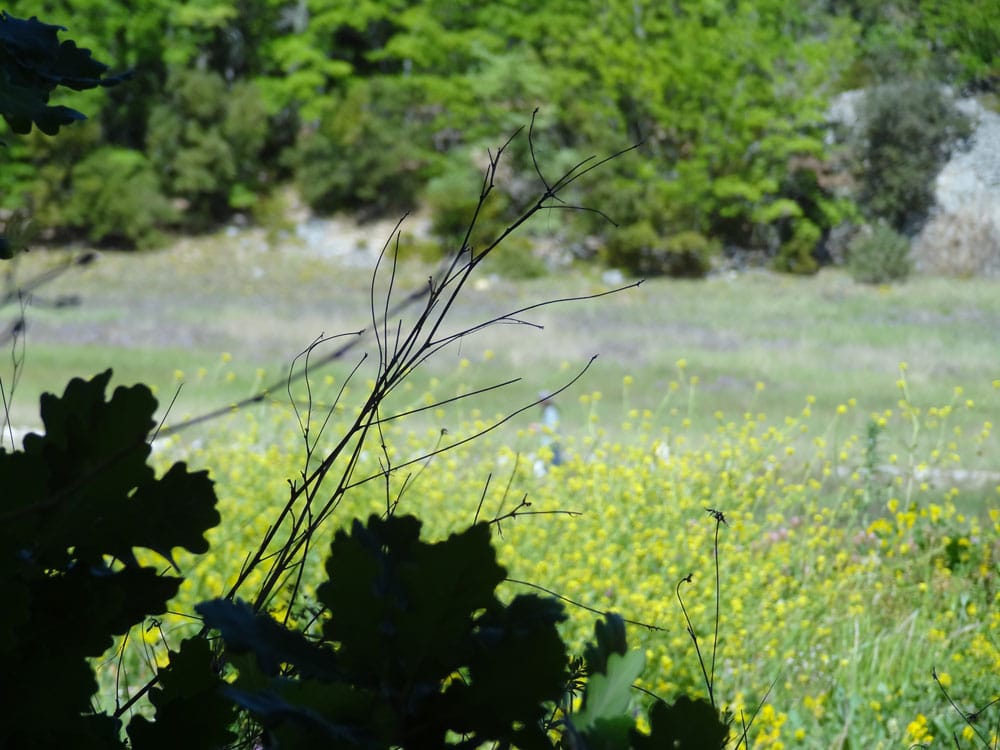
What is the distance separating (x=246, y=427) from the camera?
6.95 m

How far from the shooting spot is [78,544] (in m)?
0.66

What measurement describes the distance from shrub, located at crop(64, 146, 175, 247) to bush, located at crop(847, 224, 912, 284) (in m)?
12.9

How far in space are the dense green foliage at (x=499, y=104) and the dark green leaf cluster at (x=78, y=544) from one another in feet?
48.8

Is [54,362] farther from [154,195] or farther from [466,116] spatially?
[466,116]

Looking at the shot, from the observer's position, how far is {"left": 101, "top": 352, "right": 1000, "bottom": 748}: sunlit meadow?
316 cm

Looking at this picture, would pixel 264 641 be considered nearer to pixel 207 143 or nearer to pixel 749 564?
pixel 749 564

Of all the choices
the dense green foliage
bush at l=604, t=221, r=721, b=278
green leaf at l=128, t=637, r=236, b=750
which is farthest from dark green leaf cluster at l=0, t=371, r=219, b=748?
bush at l=604, t=221, r=721, b=278

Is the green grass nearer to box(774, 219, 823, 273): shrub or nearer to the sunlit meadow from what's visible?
box(774, 219, 823, 273): shrub

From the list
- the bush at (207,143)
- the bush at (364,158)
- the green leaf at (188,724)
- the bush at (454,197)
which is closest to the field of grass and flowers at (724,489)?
the green leaf at (188,724)

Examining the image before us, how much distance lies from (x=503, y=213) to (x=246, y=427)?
1333cm

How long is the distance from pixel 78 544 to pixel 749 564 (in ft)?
11.9

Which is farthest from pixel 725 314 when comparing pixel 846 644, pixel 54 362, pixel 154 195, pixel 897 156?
pixel 154 195

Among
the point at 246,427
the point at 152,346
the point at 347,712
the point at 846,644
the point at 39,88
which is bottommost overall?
the point at 152,346

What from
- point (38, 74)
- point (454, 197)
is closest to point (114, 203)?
point (454, 197)
